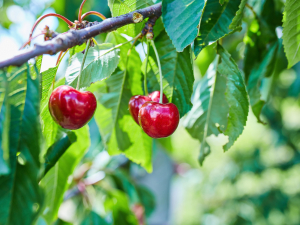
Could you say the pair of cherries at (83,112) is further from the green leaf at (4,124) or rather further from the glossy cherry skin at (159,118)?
the green leaf at (4,124)

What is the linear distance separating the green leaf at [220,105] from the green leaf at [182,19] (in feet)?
0.69

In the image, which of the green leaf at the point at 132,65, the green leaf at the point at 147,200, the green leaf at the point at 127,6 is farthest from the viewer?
the green leaf at the point at 147,200

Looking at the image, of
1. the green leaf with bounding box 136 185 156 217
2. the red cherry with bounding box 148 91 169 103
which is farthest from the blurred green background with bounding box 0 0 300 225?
the red cherry with bounding box 148 91 169 103

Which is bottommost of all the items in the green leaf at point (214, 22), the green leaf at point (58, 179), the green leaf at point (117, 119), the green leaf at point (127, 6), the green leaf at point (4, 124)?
the green leaf at point (58, 179)

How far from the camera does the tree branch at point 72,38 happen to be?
0.44m

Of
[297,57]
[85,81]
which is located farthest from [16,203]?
[297,57]

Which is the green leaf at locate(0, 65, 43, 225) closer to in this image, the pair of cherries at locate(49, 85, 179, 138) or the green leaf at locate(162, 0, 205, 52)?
the pair of cherries at locate(49, 85, 179, 138)

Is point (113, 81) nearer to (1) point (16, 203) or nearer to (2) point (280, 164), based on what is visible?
(1) point (16, 203)

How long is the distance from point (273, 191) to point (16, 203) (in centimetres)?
340

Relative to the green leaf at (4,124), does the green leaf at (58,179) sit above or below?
below

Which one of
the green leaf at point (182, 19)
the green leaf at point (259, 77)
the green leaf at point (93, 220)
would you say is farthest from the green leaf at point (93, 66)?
the green leaf at point (93, 220)

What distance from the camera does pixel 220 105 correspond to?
0.89 meters

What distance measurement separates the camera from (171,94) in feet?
2.56

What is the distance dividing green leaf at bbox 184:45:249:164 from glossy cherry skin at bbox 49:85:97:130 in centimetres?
42
